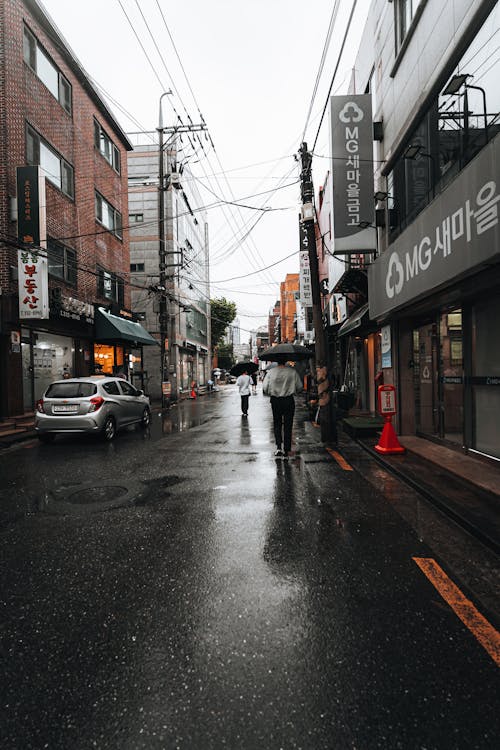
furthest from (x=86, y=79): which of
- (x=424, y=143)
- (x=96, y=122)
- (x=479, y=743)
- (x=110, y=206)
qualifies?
(x=479, y=743)

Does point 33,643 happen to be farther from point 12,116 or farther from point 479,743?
point 12,116

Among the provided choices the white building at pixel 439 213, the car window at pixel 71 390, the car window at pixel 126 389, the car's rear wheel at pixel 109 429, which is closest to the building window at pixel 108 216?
the car window at pixel 126 389

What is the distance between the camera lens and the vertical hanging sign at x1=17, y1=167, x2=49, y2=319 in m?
12.5

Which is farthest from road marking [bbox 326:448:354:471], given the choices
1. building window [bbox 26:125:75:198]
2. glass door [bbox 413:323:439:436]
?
building window [bbox 26:125:75:198]

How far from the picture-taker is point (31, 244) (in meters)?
12.7

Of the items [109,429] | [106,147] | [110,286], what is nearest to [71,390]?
[109,429]

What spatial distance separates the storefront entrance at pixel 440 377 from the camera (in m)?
8.18

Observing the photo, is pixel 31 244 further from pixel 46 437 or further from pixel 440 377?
pixel 440 377

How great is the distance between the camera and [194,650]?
239 cm

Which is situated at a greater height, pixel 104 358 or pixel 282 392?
pixel 104 358

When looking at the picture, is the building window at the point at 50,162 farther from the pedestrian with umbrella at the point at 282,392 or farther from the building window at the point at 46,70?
the pedestrian with umbrella at the point at 282,392

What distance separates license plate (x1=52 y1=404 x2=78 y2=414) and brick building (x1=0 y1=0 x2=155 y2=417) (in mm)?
3692

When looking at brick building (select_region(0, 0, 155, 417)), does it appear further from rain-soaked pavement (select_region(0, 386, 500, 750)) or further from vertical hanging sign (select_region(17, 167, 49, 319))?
rain-soaked pavement (select_region(0, 386, 500, 750))

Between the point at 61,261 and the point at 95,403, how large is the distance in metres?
8.97
